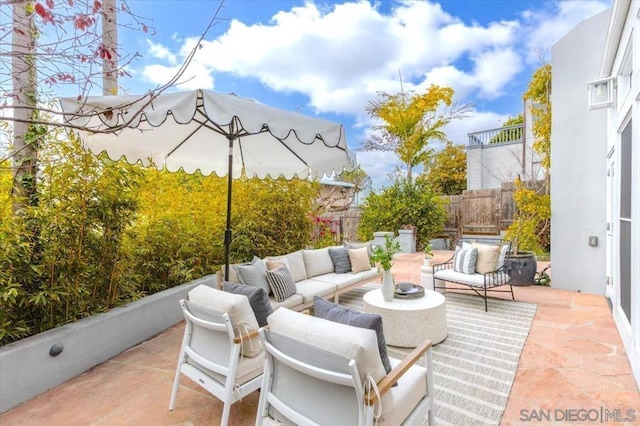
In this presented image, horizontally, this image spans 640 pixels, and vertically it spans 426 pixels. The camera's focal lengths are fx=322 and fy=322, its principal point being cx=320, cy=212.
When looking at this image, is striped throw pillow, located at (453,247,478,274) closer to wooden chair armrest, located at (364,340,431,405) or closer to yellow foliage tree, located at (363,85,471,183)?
wooden chair armrest, located at (364,340,431,405)

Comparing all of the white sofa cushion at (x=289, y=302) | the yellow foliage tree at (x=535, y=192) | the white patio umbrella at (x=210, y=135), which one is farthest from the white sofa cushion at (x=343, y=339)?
the yellow foliage tree at (x=535, y=192)

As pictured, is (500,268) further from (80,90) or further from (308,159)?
(80,90)

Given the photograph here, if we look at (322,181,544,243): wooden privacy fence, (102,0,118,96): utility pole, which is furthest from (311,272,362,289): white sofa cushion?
(322,181,544,243): wooden privacy fence

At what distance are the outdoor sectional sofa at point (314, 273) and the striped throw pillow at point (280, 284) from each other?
0.04 m

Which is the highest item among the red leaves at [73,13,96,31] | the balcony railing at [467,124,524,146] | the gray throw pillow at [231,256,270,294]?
the balcony railing at [467,124,524,146]

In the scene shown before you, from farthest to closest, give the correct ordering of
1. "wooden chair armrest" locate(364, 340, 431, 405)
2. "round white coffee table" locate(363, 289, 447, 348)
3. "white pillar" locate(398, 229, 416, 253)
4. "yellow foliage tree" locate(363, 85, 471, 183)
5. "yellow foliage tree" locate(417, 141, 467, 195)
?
"yellow foliage tree" locate(417, 141, 467, 195) < "yellow foliage tree" locate(363, 85, 471, 183) < "white pillar" locate(398, 229, 416, 253) < "round white coffee table" locate(363, 289, 447, 348) < "wooden chair armrest" locate(364, 340, 431, 405)

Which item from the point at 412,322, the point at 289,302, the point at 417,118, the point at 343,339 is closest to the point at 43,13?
the point at 343,339

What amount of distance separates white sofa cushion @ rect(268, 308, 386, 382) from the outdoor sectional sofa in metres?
1.91

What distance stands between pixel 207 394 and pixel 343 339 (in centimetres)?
163

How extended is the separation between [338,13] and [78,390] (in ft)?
19.1

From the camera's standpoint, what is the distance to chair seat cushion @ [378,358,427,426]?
1.61 metres

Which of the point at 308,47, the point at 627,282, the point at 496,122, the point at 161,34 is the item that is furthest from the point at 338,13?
the point at 496,122

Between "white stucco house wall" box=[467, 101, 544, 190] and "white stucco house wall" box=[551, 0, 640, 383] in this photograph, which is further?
"white stucco house wall" box=[467, 101, 544, 190]

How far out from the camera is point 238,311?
2.12 m
